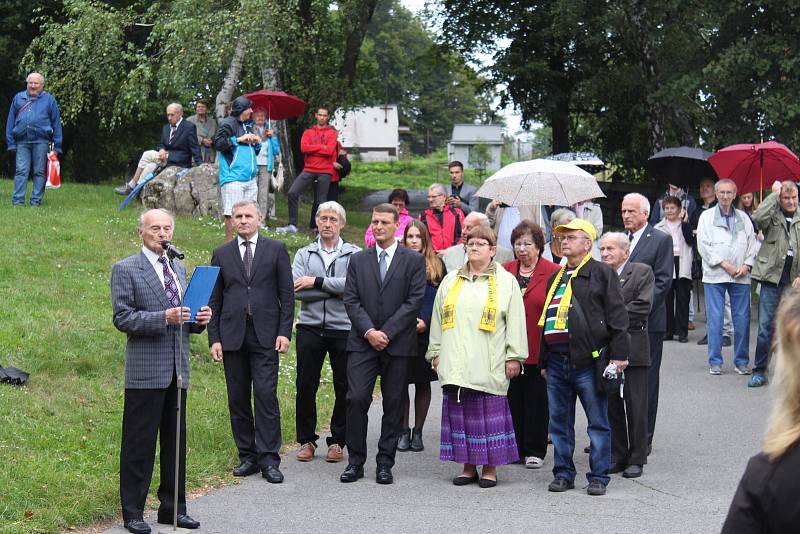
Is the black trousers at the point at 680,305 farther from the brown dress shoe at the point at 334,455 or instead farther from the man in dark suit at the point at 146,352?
the man in dark suit at the point at 146,352

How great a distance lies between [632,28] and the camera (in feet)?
87.0

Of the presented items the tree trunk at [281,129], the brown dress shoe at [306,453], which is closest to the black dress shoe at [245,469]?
the brown dress shoe at [306,453]

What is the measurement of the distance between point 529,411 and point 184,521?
3.27 m

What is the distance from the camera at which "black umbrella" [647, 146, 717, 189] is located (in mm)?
17656

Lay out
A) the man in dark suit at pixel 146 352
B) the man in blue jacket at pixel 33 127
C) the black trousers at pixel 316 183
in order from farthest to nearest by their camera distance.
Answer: the black trousers at pixel 316 183, the man in blue jacket at pixel 33 127, the man in dark suit at pixel 146 352

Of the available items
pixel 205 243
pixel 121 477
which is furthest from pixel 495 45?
pixel 121 477

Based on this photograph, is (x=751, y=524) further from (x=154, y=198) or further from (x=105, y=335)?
(x=154, y=198)

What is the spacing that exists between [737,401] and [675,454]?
2.56 metres

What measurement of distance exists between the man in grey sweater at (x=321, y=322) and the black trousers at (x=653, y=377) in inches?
98.2

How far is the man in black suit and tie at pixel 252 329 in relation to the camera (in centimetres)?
880

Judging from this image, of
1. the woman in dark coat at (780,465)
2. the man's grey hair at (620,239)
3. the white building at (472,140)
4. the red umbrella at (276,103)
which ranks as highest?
the white building at (472,140)

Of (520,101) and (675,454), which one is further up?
(520,101)

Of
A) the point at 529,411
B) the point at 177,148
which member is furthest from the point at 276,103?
the point at 529,411

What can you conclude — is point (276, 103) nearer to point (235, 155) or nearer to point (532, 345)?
point (235, 155)
